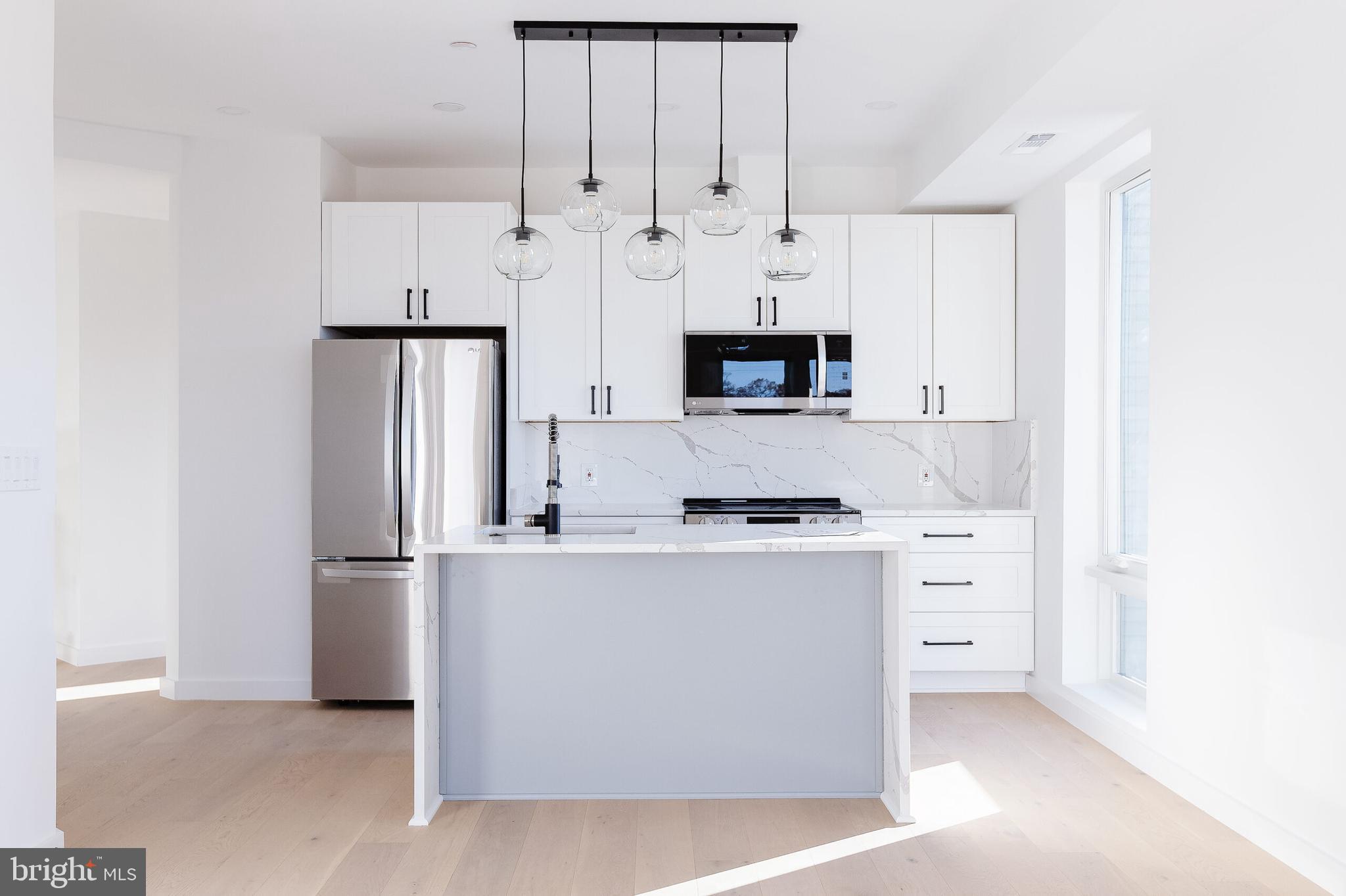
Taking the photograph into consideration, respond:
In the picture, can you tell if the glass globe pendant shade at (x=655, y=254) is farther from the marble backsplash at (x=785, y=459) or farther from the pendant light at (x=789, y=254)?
the marble backsplash at (x=785, y=459)

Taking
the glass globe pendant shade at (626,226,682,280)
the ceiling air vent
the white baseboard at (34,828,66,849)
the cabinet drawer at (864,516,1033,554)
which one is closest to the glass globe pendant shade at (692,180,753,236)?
the glass globe pendant shade at (626,226,682,280)

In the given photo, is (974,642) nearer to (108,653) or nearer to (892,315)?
(892,315)

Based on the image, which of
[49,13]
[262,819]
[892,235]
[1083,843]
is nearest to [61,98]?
[49,13]

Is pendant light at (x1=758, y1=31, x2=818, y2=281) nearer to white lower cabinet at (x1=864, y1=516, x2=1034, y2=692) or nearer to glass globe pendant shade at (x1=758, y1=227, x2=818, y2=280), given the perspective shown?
glass globe pendant shade at (x1=758, y1=227, x2=818, y2=280)

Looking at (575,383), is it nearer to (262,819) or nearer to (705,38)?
(705,38)

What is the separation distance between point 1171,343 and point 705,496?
8.09ft

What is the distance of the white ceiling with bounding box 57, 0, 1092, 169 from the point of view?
315 cm

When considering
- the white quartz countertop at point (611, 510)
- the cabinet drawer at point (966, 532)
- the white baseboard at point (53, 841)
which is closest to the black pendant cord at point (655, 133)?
the white quartz countertop at point (611, 510)

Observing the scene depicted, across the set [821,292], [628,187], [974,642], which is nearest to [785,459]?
[821,292]

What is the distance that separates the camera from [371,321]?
4.45m

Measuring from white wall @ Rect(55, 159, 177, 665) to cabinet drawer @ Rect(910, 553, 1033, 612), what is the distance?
4.23 metres

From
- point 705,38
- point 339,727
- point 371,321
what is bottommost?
point 339,727

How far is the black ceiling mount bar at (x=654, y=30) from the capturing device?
3223 millimetres

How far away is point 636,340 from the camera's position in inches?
183
